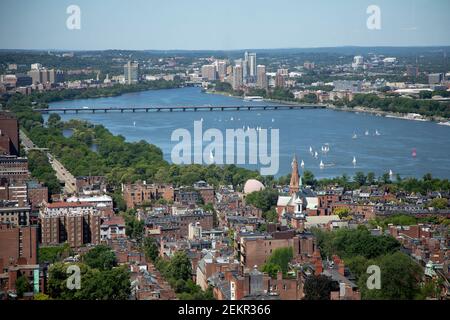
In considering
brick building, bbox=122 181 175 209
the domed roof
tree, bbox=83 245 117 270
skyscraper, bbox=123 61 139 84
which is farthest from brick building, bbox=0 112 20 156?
skyscraper, bbox=123 61 139 84

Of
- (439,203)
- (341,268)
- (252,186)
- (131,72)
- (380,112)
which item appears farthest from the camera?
(131,72)

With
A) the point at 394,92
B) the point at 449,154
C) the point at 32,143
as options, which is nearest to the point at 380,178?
the point at 449,154

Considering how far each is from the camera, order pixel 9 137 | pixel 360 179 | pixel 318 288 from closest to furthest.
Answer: pixel 318 288, pixel 360 179, pixel 9 137

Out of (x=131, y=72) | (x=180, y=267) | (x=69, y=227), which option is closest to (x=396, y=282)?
(x=180, y=267)

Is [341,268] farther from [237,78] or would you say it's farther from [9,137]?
[237,78]

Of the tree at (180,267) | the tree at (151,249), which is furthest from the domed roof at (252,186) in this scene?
the tree at (180,267)

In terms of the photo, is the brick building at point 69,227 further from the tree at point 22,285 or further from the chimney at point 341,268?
the chimney at point 341,268
